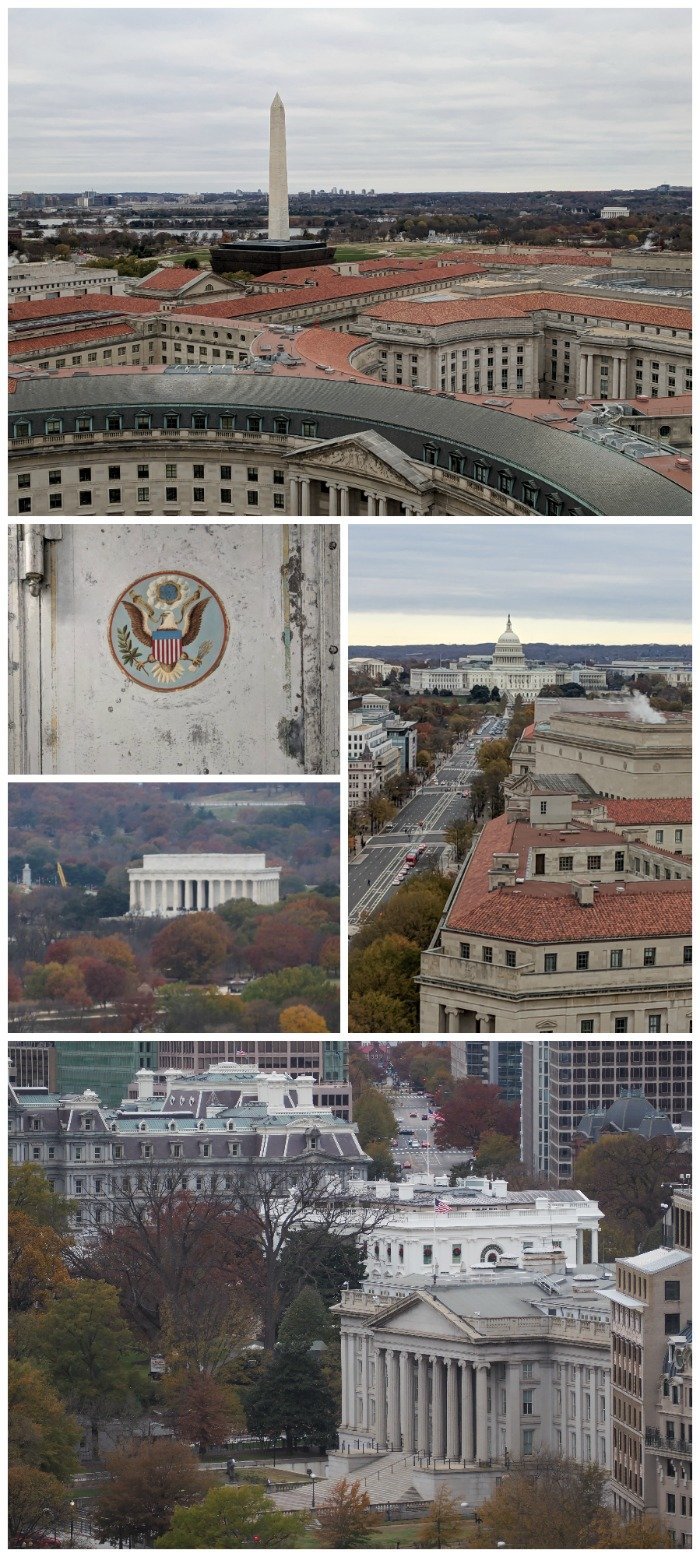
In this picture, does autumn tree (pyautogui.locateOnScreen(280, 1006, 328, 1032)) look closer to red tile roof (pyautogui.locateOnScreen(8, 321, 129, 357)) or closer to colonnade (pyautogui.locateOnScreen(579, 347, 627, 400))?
red tile roof (pyautogui.locateOnScreen(8, 321, 129, 357))

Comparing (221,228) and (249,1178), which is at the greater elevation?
(221,228)

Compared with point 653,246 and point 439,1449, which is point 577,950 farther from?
point 653,246

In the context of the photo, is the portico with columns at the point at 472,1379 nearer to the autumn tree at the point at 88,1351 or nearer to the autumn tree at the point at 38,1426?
the autumn tree at the point at 88,1351

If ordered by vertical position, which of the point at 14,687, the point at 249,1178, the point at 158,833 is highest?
the point at 14,687

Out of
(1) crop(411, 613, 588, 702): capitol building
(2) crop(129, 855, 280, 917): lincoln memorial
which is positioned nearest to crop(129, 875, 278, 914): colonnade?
(2) crop(129, 855, 280, 917): lincoln memorial

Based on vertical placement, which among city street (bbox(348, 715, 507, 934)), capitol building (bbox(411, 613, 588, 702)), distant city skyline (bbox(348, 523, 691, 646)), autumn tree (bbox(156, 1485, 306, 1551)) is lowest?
autumn tree (bbox(156, 1485, 306, 1551))

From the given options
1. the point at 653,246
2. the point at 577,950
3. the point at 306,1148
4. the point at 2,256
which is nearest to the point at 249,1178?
the point at 306,1148

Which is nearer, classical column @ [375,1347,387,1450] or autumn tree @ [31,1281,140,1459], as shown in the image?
classical column @ [375,1347,387,1450]

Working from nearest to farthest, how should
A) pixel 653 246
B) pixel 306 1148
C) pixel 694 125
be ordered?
1. pixel 694 125
2. pixel 306 1148
3. pixel 653 246
